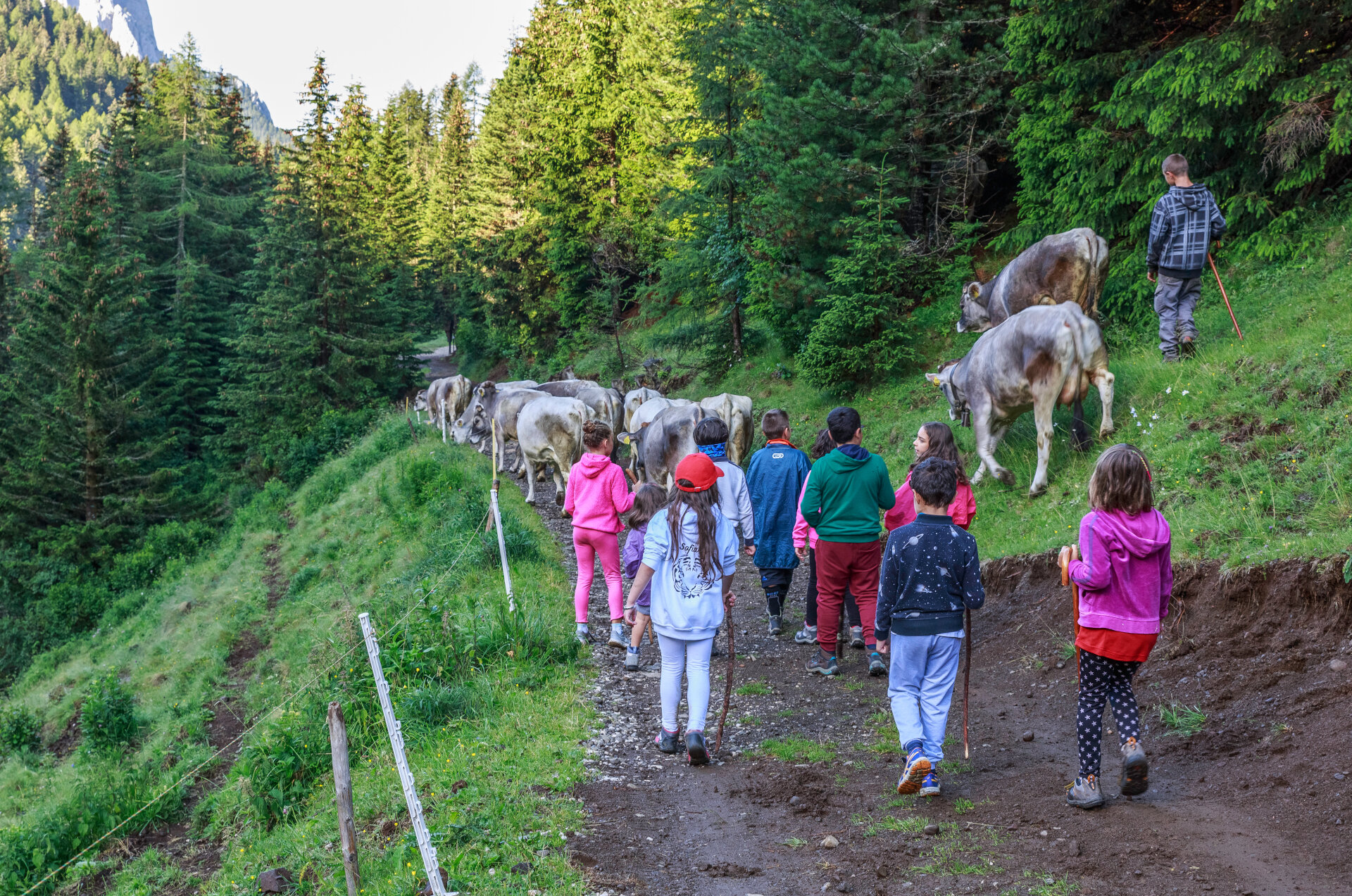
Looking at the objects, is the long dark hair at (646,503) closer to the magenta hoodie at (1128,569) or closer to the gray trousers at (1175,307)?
the magenta hoodie at (1128,569)

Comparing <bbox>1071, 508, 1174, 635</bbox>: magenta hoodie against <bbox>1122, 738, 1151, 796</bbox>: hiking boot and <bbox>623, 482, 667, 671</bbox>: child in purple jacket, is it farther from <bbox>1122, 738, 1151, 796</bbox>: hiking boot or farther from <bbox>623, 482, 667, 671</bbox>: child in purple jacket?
<bbox>623, 482, 667, 671</bbox>: child in purple jacket

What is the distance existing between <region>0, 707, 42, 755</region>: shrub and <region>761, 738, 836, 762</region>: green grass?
1703 centimetres

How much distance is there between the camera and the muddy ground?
4.09 metres

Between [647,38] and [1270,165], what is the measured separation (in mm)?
25055

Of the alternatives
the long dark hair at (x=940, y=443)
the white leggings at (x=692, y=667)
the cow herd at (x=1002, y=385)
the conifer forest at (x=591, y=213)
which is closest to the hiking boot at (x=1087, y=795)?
the white leggings at (x=692, y=667)

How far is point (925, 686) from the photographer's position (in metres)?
5.16

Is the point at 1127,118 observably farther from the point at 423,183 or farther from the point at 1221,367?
the point at 423,183

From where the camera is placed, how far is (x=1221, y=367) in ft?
29.2

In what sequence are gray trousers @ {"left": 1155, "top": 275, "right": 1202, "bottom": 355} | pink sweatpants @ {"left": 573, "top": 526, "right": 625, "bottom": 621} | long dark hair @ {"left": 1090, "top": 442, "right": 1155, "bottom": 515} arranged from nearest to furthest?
long dark hair @ {"left": 1090, "top": 442, "right": 1155, "bottom": 515}, pink sweatpants @ {"left": 573, "top": 526, "right": 625, "bottom": 621}, gray trousers @ {"left": 1155, "top": 275, "right": 1202, "bottom": 355}

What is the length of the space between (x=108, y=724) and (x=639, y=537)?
10.8m

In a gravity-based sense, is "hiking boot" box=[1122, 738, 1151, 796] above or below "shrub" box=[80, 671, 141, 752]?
above

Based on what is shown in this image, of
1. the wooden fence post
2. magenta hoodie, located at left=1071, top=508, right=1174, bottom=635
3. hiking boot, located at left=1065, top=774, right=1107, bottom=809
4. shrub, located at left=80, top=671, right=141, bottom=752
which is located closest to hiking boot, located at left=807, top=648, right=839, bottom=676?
hiking boot, located at left=1065, top=774, right=1107, bottom=809

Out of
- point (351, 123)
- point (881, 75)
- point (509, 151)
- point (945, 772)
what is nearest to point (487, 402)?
point (881, 75)

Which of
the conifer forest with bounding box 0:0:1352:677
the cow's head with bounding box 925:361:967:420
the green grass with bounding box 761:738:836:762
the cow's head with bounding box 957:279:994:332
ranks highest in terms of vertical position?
the conifer forest with bounding box 0:0:1352:677
